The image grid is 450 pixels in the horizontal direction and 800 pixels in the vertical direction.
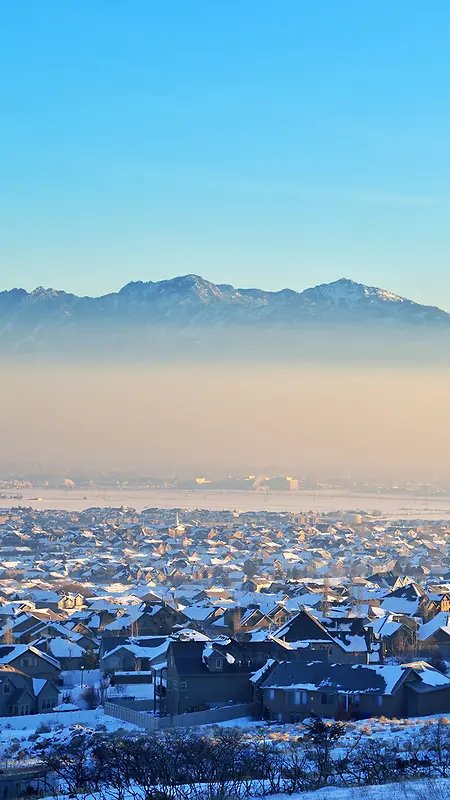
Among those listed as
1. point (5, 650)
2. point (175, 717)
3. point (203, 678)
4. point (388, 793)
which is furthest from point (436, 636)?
point (388, 793)

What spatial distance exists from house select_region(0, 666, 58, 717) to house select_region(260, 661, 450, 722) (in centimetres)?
586

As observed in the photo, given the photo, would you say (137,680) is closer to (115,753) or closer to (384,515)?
(115,753)

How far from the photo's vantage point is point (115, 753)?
73.1 feet

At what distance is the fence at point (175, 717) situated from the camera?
93.7 ft

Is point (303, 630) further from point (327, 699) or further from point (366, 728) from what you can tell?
point (366, 728)

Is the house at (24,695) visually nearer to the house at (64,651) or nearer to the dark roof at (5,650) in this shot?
the dark roof at (5,650)

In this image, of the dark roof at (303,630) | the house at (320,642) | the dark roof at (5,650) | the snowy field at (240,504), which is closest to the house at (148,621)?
the dark roof at (303,630)

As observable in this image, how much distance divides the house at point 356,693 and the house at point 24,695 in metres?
5.86

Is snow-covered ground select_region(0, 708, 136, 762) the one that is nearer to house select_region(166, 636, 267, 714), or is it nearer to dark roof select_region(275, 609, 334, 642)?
house select_region(166, 636, 267, 714)

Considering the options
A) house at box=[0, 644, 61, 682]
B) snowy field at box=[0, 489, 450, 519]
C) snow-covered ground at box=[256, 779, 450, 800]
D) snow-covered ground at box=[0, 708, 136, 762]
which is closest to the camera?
snow-covered ground at box=[256, 779, 450, 800]

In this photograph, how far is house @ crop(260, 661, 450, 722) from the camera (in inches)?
1131

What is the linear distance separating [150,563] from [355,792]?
68893 mm

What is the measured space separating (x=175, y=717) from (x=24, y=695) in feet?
16.6

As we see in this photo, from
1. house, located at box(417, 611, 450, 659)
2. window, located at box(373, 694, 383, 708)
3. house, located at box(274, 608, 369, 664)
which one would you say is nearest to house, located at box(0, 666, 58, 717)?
house, located at box(274, 608, 369, 664)
